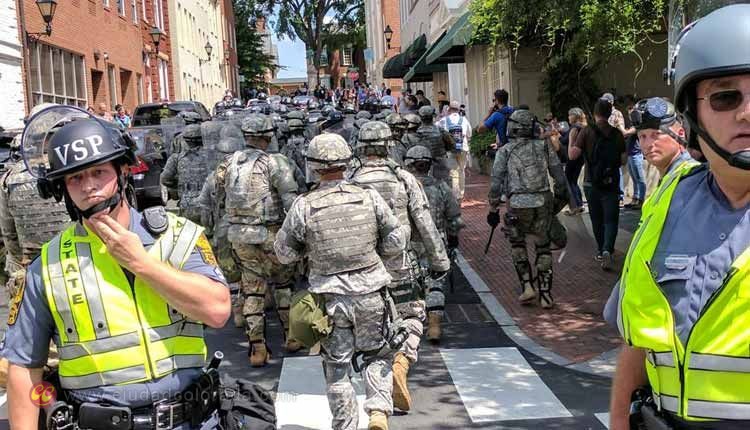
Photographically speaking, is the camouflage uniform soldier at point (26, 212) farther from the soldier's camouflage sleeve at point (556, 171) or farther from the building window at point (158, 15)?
the building window at point (158, 15)

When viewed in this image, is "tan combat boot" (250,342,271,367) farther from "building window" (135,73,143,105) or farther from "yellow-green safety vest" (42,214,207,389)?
"building window" (135,73,143,105)

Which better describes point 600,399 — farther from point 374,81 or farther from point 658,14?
point 374,81

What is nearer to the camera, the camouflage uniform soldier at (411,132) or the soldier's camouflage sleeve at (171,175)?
the soldier's camouflage sleeve at (171,175)

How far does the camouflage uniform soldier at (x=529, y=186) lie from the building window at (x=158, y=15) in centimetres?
3173

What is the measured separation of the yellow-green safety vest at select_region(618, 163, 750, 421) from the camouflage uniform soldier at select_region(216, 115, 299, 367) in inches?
216

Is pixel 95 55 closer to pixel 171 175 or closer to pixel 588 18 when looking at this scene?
pixel 171 175

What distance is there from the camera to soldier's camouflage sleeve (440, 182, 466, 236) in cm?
824

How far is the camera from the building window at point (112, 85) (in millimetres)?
28641

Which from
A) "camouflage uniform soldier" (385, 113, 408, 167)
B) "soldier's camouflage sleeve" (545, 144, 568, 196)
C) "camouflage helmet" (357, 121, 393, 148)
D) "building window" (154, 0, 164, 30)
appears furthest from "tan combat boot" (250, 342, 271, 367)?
"building window" (154, 0, 164, 30)

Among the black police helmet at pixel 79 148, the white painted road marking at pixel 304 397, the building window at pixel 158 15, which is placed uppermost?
the building window at pixel 158 15

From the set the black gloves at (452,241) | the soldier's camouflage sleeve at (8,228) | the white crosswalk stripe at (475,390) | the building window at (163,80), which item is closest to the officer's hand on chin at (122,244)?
the white crosswalk stripe at (475,390)

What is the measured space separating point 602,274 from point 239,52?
2685 inches

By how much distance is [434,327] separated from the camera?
7707 millimetres

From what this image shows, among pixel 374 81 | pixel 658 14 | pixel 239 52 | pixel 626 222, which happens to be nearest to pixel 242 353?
pixel 658 14
